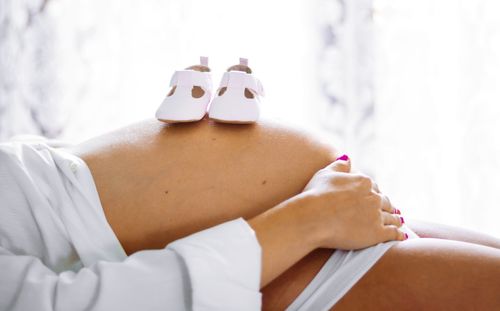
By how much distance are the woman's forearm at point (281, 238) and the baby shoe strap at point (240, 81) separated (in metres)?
0.38

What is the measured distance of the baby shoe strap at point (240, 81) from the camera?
3.38 feet

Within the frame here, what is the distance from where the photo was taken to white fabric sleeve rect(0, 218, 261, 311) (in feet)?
2.05

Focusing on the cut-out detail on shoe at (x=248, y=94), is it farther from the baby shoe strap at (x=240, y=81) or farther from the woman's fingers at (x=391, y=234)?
the woman's fingers at (x=391, y=234)

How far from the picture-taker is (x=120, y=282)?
64cm

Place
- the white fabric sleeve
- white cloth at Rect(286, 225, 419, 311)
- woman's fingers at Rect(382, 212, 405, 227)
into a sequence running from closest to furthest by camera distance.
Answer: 1. the white fabric sleeve
2. white cloth at Rect(286, 225, 419, 311)
3. woman's fingers at Rect(382, 212, 405, 227)

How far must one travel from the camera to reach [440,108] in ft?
6.47

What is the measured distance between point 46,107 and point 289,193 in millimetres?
1460

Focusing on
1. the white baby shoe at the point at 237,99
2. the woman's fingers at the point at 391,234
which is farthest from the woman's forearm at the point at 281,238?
the white baby shoe at the point at 237,99

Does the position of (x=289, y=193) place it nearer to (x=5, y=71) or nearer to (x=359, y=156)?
(x=359, y=156)

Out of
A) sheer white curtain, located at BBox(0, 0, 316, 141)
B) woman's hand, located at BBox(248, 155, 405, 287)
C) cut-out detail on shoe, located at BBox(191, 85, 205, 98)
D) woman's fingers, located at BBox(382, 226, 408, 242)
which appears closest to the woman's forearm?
woman's hand, located at BBox(248, 155, 405, 287)

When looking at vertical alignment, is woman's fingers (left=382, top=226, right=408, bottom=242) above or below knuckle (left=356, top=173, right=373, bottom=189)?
below

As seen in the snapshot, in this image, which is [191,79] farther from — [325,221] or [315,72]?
[315,72]

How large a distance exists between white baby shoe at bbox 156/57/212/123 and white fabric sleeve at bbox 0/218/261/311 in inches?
13.9

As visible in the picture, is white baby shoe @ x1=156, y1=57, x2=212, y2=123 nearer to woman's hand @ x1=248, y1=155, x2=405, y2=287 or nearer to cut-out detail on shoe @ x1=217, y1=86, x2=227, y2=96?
cut-out detail on shoe @ x1=217, y1=86, x2=227, y2=96
